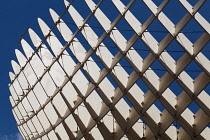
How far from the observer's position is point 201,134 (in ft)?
108

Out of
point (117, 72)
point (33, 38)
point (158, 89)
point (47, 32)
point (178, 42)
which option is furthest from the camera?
point (33, 38)

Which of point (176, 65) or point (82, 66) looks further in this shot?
point (82, 66)

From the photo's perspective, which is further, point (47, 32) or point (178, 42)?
point (47, 32)

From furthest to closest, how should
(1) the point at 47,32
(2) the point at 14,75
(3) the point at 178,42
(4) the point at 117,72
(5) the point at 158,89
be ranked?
1. (2) the point at 14,75
2. (1) the point at 47,32
3. (4) the point at 117,72
4. (5) the point at 158,89
5. (3) the point at 178,42

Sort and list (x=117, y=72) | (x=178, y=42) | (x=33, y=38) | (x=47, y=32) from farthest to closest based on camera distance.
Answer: (x=33, y=38) → (x=47, y=32) → (x=117, y=72) → (x=178, y=42)

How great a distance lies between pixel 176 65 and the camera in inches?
1210

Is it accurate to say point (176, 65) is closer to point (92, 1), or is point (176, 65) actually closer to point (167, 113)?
point (167, 113)

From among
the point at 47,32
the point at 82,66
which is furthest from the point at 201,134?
the point at 47,32

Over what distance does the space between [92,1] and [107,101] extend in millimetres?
8638

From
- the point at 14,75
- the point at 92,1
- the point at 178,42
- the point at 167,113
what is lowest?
the point at 167,113

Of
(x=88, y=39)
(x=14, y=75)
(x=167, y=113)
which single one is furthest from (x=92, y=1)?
(x=14, y=75)

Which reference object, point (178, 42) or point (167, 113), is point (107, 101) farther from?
point (178, 42)

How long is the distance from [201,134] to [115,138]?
7121 mm

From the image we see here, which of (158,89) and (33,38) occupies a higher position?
(33,38)
